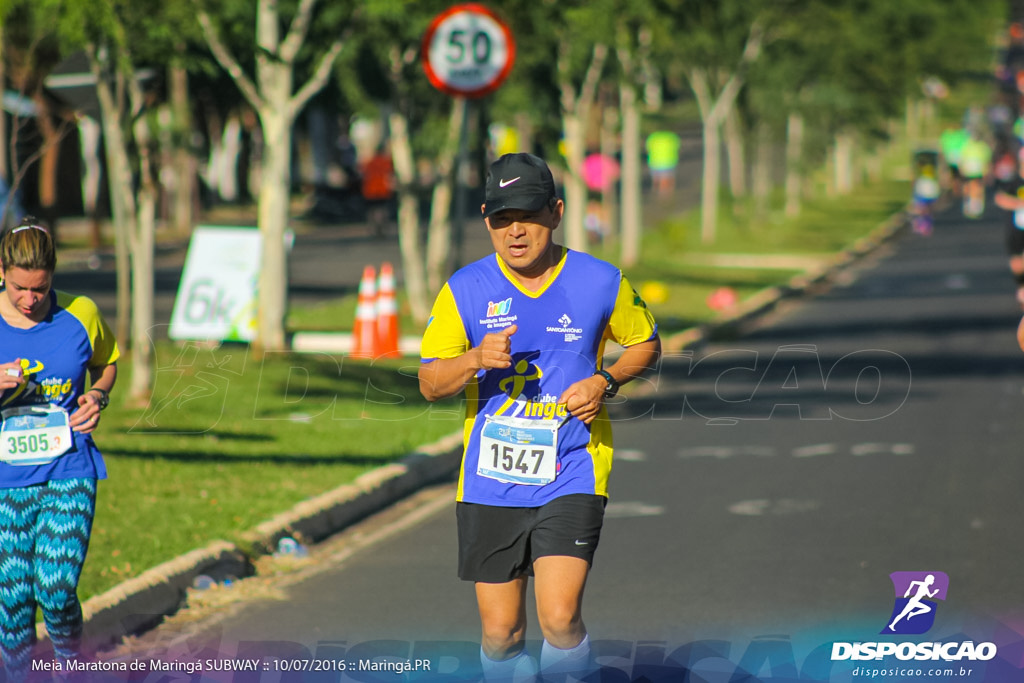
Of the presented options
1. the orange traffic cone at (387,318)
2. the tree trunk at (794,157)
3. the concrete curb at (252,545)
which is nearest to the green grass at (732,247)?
the tree trunk at (794,157)

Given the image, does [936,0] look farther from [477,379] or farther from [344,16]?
[477,379]

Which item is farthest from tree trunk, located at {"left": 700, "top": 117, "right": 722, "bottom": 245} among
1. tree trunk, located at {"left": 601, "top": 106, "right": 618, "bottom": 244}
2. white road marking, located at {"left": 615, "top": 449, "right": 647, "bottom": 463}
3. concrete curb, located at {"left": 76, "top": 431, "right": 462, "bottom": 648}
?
concrete curb, located at {"left": 76, "top": 431, "right": 462, "bottom": 648}

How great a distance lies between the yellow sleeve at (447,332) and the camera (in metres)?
5.37

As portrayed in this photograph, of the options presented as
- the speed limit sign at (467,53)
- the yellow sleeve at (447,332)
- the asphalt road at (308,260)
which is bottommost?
the asphalt road at (308,260)

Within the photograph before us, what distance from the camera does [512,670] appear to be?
17.5ft

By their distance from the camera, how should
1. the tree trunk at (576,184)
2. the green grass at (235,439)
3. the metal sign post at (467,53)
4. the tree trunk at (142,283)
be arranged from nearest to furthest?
the green grass at (235,439)
the tree trunk at (142,283)
the metal sign post at (467,53)
the tree trunk at (576,184)

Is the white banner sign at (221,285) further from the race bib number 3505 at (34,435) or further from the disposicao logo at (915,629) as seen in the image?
the race bib number 3505 at (34,435)

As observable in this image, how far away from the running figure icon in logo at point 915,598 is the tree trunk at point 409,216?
1212cm

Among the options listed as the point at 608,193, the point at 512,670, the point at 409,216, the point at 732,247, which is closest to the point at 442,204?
the point at 409,216

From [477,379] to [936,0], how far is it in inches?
2384

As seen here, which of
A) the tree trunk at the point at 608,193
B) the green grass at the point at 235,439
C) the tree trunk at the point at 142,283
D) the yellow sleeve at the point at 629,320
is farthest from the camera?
the tree trunk at the point at 608,193

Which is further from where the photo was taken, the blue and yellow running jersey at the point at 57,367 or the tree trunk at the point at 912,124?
the tree trunk at the point at 912,124

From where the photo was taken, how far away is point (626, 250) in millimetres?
31344

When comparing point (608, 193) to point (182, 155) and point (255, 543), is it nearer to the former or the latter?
point (182, 155)
